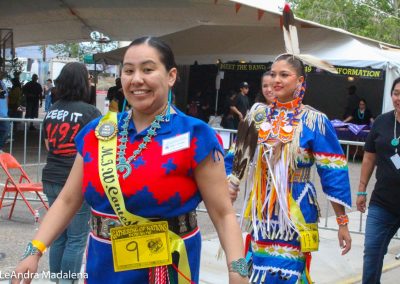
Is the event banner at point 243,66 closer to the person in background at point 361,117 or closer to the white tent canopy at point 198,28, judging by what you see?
the white tent canopy at point 198,28

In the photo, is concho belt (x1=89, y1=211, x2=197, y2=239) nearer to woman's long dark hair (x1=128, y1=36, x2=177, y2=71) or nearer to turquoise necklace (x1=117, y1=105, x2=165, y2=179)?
turquoise necklace (x1=117, y1=105, x2=165, y2=179)

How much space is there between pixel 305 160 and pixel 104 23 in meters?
17.8

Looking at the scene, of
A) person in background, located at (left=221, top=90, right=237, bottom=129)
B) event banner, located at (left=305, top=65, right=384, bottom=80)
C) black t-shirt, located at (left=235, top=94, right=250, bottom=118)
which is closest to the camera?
event banner, located at (left=305, top=65, right=384, bottom=80)

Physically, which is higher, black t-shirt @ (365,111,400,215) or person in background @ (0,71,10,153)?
black t-shirt @ (365,111,400,215)

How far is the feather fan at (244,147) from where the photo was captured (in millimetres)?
3990

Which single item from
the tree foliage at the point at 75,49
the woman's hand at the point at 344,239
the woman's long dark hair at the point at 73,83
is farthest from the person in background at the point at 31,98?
the tree foliage at the point at 75,49

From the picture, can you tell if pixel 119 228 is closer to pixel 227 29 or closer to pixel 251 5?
pixel 251 5

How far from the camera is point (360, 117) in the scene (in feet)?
57.0

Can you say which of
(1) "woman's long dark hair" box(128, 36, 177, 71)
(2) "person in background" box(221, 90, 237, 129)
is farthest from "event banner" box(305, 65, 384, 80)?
(1) "woman's long dark hair" box(128, 36, 177, 71)

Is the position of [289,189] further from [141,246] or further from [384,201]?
[141,246]

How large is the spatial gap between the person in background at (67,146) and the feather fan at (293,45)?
1.52 meters

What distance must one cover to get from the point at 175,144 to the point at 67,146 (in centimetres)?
243

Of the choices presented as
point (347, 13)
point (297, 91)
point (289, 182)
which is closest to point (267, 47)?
point (347, 13)

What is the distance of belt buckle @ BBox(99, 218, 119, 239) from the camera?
2498 mm
